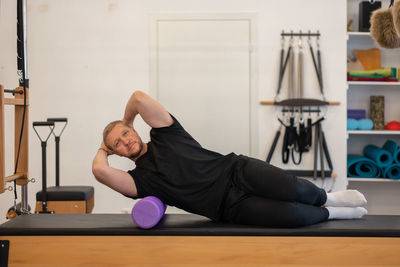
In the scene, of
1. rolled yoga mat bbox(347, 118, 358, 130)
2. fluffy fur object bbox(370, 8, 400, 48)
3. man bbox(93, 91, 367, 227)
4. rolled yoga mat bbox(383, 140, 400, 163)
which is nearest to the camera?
man bbox(93, 91, 367, 227)

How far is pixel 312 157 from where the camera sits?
4.11 meters

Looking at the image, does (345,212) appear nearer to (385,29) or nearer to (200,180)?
(200,180)

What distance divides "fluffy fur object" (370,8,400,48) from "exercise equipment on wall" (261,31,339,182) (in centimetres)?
145

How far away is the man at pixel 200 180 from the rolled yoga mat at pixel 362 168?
1.95 metres

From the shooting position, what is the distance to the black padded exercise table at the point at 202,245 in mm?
1915

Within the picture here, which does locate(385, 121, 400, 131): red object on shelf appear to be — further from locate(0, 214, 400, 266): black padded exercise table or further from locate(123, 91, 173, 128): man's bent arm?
locate(123, 91, 173, 128): man's bent arm

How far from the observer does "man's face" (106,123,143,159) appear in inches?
79.6

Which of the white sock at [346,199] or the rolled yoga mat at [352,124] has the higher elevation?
the rolled yoga mat at [352,124]

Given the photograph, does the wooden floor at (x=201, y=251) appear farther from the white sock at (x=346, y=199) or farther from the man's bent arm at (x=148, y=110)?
the man's bent arm at (x=148, y=110)

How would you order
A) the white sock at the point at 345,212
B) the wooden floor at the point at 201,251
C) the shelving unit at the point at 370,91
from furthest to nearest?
the shelving unit at the point at 370,91
the white sock at the point at 345,212
the wooden floor at the point at 201,251

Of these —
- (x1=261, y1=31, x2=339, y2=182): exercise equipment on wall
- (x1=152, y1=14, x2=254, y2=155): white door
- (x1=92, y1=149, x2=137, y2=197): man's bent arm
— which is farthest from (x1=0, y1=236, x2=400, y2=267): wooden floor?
(x1=152, y1=14, x2=254, y2=155): white door

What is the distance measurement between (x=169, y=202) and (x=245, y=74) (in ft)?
7.42

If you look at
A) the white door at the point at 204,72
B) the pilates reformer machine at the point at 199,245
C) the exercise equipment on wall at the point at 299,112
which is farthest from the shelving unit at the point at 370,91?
the pilates reformer machine at the point at 199,245

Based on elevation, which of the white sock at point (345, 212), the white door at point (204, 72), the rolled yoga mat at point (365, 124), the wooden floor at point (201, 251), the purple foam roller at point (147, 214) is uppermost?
the white door at point (204, 72)
